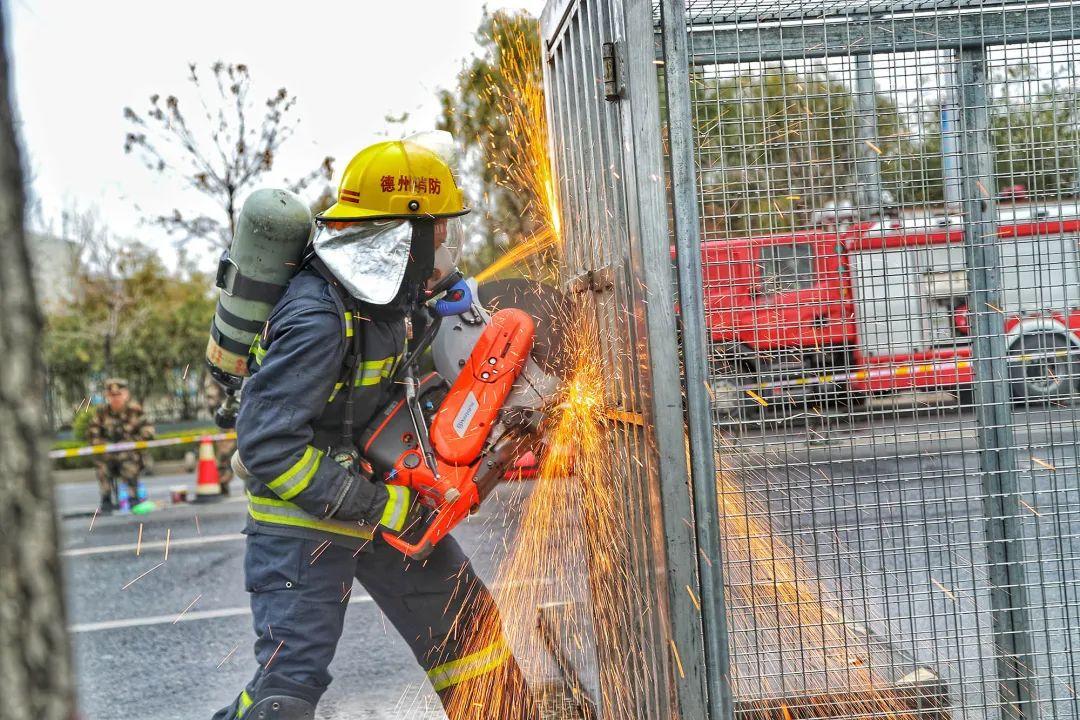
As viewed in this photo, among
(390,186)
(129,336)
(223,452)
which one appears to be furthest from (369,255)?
(129,336)

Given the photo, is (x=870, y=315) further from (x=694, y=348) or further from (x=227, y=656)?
(x=227, y=656)

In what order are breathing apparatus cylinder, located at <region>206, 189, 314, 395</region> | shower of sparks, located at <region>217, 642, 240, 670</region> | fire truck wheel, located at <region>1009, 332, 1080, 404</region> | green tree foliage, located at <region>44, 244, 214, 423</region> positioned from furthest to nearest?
green tree foliage, located at <region>44, 244, 214, 423</region>
shower of sparks, located at <region>217, 642, 240, 670</region>
breathing apparatus cylinder, located at <region>206, 189, 314, 395</region>
fire truck wheel, located at <region>1009, 332, 1080, 404</region>

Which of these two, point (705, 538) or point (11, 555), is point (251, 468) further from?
point (11, 555)

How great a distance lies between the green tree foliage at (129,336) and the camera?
66.5 ft

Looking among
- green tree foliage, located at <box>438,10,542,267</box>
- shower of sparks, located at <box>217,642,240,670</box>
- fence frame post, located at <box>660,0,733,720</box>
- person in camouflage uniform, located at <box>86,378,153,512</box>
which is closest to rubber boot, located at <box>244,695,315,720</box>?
fence frame post, located at <box>660,0,733,720</box>

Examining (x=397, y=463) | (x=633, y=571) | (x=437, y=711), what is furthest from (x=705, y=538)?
(x=437, y=711)

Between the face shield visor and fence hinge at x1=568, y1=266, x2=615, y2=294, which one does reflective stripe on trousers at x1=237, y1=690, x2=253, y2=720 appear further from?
fence hinge at x1=568, y1=266, x2=615, y2=294

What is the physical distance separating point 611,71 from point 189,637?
4.21 metres

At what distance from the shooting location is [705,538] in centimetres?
224

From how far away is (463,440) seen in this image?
311cm

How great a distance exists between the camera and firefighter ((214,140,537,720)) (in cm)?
284

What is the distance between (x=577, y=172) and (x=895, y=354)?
1.07 m

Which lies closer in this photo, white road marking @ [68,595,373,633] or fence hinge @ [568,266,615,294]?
fence hinge @ [568,266,615,294]

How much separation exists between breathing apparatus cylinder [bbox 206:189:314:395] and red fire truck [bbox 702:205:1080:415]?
1298 mm
